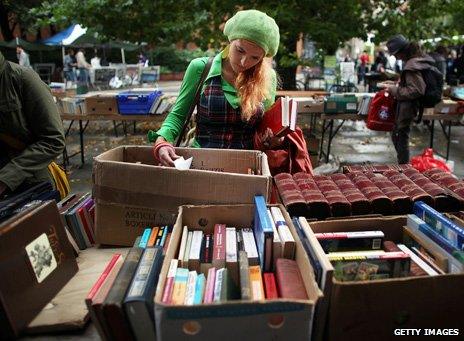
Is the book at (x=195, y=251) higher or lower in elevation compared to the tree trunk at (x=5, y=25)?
lower

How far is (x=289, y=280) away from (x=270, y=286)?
7 centimetres

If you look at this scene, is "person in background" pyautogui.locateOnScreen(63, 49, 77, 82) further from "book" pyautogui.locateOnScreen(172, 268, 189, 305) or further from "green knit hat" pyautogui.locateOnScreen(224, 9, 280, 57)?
"book" pyautogui.locateOnScreen(172, 268, 189, 305)

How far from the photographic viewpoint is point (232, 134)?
242cm

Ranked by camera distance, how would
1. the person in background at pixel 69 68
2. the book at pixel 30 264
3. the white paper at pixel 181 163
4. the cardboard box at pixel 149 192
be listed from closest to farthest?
the book at pixel 30 264, the cardboard box at pixel 149 192, the white paper at pixel 181 163, the person in background at pixel 69 68

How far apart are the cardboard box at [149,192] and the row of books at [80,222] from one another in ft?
0.21

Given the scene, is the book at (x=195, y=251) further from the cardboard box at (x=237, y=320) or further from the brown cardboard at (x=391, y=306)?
the brown cardboard at (x=391, y=306)

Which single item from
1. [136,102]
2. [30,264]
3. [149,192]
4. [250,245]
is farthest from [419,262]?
[136,102]

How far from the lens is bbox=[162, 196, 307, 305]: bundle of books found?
1301 millimetres

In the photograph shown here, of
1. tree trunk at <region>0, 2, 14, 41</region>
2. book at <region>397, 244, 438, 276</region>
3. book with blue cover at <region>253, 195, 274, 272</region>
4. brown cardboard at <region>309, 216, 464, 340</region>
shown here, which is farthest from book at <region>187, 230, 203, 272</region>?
tree trunk at <region>0, 2, 14, 41</region>

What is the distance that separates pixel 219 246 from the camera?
1575mm

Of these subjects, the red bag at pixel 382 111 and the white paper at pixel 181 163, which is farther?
the red bag at pixel 382 111

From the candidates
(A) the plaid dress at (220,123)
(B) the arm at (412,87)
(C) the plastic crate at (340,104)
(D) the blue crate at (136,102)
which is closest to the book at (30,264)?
(A) the plaid dress at (220,123)

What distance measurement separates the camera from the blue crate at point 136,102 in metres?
6.85

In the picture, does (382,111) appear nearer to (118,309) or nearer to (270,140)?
(270,140)
